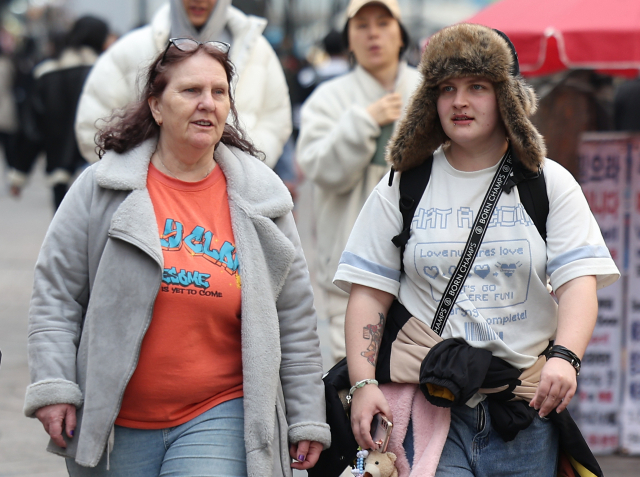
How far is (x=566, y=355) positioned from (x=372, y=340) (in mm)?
619

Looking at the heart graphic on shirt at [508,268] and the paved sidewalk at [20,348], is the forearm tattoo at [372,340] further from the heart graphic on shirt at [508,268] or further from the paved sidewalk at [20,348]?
the paved sidewalk at [20,348]

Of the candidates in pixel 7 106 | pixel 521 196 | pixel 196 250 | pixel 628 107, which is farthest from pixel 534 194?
pixel 7 106

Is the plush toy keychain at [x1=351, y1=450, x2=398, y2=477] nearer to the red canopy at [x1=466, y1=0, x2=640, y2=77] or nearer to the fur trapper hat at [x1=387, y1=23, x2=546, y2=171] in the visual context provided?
the fur trapper hat at [x1=387, y1=23, x2=546, y2=171]

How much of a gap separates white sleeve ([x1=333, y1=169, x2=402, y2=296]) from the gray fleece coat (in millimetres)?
189

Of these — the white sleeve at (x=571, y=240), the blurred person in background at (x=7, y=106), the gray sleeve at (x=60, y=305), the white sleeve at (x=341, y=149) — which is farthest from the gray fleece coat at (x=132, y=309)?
the blurred person in background at (x=7, y=106)

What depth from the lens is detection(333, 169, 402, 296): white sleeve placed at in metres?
3.07

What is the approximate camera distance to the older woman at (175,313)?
2.91 m

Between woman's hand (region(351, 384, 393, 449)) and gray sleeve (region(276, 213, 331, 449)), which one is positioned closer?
woman's hand (region(351, 384, 393, 449))

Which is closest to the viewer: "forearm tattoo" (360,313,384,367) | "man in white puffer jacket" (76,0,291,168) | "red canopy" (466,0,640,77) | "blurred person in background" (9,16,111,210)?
"forearm tattoo" (360,313,384,367)

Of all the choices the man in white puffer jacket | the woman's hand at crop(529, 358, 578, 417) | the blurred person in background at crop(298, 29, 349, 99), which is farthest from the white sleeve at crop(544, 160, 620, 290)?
the blurred person in background at crop(298, 29, 349, 99)

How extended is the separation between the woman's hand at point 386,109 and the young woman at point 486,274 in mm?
1879

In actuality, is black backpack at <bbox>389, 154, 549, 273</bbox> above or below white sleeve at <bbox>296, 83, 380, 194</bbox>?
below

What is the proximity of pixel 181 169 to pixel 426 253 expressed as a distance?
83 centimetres

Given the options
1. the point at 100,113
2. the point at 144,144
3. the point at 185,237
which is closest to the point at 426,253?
the point at 185,237
